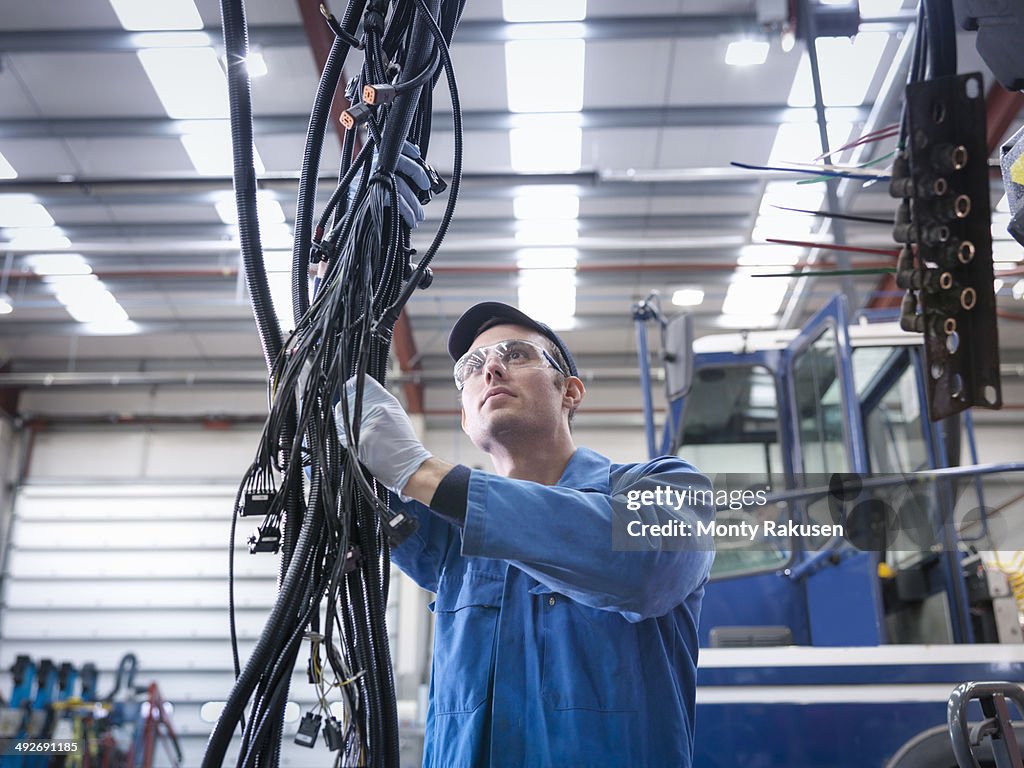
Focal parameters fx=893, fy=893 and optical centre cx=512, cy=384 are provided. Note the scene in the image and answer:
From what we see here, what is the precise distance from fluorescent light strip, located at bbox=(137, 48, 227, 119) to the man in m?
5.17

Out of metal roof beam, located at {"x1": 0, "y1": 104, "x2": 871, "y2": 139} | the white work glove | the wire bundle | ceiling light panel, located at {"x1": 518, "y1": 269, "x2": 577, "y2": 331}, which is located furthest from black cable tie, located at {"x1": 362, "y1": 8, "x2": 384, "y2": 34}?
ceiling light panel, located at {"x1": 518, "y1": 269, "x2": 577, "y2": 331}

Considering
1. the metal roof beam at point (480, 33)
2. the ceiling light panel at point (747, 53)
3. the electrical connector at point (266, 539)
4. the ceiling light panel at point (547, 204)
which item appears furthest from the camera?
the ceiling light panel at point (547, 204)

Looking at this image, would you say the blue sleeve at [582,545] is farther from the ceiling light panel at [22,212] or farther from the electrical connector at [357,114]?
the ceiling light panel at [22,212]

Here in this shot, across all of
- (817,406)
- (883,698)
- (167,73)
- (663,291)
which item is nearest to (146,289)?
(167,73)

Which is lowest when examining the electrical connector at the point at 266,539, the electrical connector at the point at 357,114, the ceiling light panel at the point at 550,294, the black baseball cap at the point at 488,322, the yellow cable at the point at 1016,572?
the electrical connector at the point at 266,539

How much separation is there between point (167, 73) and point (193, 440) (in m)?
5.76

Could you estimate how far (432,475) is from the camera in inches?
52.2

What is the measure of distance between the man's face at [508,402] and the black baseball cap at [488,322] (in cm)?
11

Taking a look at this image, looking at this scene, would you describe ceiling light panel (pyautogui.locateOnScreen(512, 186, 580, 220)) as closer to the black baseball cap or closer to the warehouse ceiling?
the warehouse ceiling

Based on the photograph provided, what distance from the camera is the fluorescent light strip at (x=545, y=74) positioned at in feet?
20.7

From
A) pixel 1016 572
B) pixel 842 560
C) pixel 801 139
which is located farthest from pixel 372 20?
pixel 801 139

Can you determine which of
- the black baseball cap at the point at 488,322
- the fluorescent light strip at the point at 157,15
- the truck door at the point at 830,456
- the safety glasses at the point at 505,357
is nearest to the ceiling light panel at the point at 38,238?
the fluorescent light strip at the point at 157,15

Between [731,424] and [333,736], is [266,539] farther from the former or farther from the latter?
[731,424]

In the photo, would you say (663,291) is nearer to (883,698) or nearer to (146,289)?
(146,289)
